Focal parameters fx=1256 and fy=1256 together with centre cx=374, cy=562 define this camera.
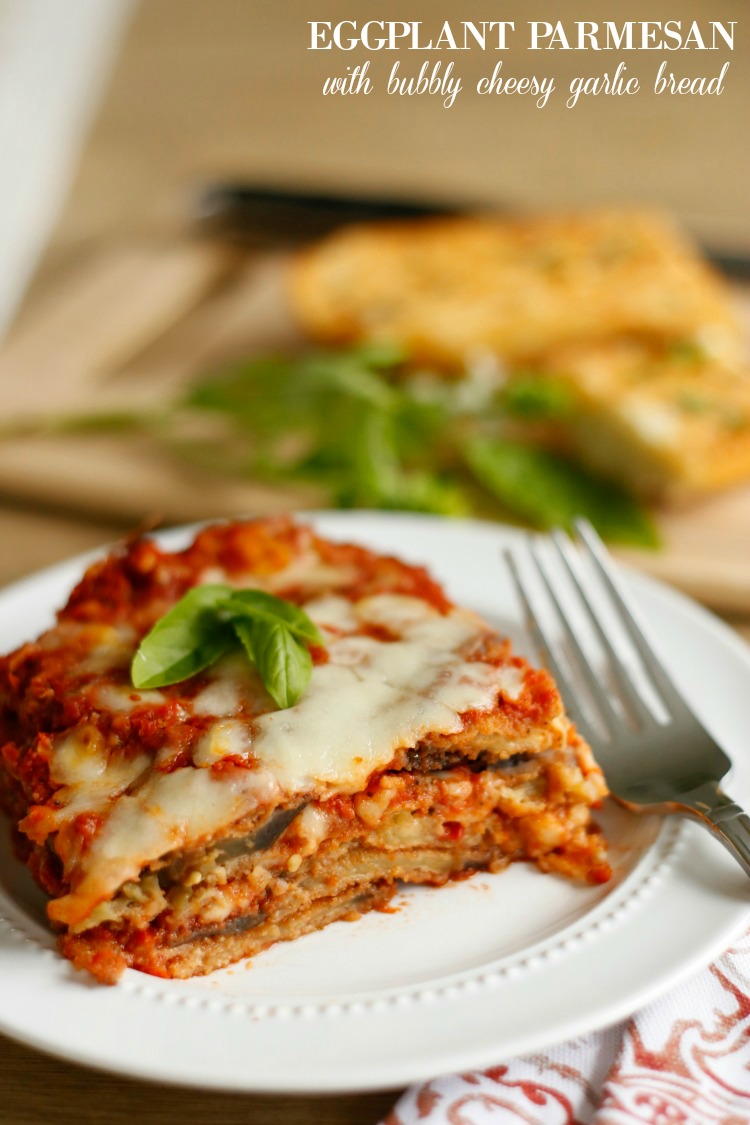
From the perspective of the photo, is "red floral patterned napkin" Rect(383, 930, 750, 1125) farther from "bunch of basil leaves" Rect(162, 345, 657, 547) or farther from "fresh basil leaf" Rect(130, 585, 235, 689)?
"bunch of basil leaves" Rect(162, 345, 657, 547)

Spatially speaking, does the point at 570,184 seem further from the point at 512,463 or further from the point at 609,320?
the point at 512,463

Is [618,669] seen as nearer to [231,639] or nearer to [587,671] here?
[587,671]

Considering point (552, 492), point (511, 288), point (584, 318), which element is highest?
point (511, 288)

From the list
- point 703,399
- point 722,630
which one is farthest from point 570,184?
point 722,630

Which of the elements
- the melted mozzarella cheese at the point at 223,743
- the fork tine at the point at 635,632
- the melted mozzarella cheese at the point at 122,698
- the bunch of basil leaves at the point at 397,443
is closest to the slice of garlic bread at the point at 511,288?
the bunch of basil leaves at the point at 397,443

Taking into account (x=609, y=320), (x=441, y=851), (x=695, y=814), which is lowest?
(x=441, y=851)

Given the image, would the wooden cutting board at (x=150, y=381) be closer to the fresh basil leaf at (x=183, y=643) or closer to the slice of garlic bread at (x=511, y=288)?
the slice of garlic bread at (x=511, y=288)

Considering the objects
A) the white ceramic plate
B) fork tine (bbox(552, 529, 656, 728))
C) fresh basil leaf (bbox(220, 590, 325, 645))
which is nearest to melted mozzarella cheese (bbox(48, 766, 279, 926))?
the white ceramic plate

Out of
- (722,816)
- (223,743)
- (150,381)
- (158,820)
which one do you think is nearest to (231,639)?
(223,743)
